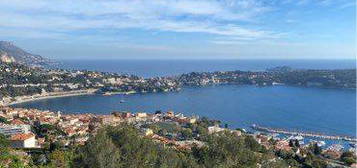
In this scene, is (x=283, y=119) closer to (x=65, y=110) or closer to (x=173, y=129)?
(x=173, y=129)

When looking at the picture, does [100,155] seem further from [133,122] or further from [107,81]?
[107,81]

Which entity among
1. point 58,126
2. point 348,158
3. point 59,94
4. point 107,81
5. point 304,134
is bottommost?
point 304,134

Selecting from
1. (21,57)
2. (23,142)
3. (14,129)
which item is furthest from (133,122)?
(21,57)

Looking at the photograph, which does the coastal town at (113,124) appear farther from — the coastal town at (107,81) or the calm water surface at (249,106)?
the coastal town at (107,81)

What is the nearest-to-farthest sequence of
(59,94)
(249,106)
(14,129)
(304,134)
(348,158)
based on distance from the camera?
(348,158) → (14,129) → (304,134) → (249,106) → (59,94)

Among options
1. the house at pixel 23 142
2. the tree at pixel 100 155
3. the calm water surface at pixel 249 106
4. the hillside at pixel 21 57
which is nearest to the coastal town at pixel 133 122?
the house at pixel 23 142

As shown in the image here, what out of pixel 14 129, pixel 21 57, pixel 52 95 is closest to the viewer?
pixel 14 129

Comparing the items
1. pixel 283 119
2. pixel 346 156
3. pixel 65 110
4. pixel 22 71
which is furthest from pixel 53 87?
pixel 346 156
